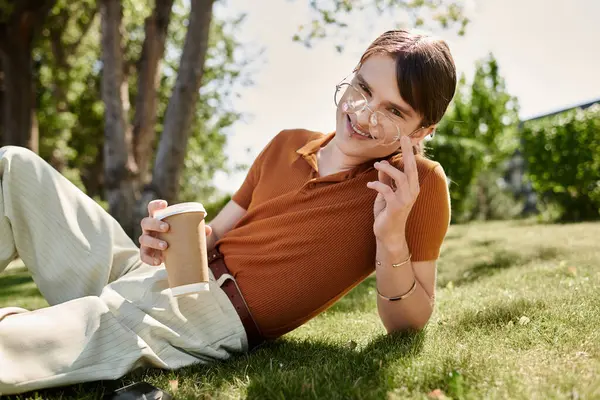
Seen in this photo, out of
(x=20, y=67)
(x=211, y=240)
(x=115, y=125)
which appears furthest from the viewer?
(x=20, y=67)

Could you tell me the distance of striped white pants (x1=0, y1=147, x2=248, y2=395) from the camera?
2.13 metres

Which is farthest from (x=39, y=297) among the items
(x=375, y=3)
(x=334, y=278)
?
(x=375, y=3)

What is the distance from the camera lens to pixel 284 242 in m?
2.52

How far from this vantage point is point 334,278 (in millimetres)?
2520

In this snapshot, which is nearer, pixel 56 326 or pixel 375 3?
pixel 56 326

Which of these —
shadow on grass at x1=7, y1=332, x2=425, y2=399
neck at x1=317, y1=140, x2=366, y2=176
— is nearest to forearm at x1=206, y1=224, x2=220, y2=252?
shadow on grass at x1=7, y1=332, x2=425, y2=399

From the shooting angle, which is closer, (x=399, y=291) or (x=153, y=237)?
(x=153, y=237)

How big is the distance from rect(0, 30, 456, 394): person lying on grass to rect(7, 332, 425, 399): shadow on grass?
0.09 m

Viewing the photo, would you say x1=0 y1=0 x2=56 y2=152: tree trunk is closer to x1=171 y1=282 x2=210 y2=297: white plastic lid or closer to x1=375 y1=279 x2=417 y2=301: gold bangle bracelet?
x1=171 y1=282 x2=210 y2=297: white plastic lid

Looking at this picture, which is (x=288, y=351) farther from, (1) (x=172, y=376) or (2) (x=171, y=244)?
(2) (x=171, y=244)

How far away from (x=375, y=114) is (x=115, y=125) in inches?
287

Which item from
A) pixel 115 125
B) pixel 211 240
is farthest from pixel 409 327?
pixel 115 125

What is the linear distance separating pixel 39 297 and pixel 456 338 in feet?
14.7

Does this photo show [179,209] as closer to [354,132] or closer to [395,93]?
[354,132]
